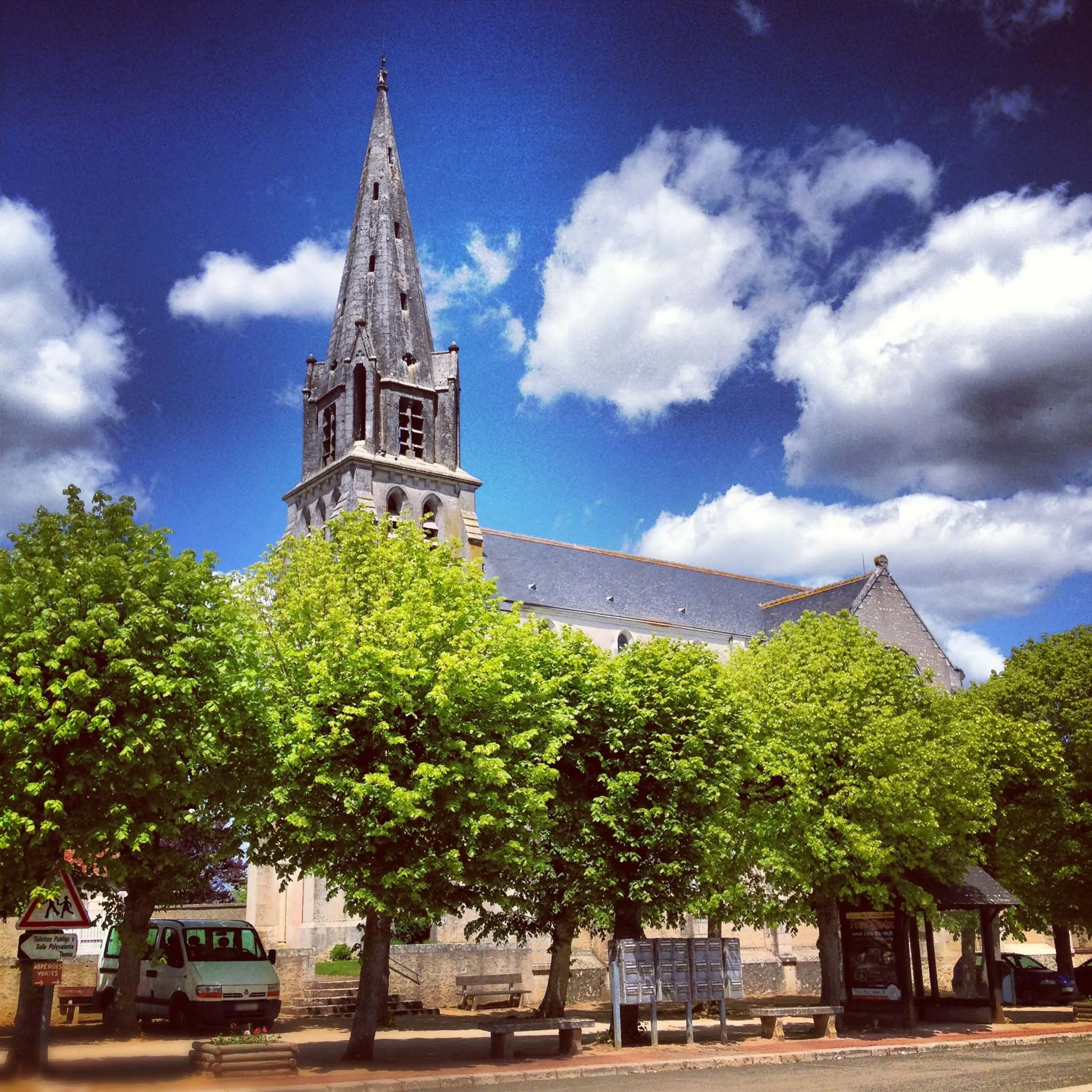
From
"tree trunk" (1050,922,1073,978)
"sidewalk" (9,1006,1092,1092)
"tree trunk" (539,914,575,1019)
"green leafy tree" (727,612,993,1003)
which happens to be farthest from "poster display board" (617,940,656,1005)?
"tree trunk" (1050,922,1073,978)

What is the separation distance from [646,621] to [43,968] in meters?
45.6

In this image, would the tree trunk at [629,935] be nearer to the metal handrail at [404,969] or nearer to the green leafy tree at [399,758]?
the green leafy tree at [399,758]

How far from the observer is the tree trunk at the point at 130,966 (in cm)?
2144

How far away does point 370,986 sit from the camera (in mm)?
19969

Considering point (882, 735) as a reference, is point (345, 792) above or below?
below

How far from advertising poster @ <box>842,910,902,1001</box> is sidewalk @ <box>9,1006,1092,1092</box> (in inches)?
35.5

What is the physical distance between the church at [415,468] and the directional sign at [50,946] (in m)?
37.5

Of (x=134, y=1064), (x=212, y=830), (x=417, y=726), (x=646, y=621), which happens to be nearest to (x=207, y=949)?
(x=212, y=830)

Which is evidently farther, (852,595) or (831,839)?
(852,595)

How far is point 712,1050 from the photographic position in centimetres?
2125

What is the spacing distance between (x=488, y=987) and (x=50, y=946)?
17.8 m

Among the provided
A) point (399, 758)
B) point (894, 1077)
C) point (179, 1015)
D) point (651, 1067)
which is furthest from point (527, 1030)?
point (179, 1015)

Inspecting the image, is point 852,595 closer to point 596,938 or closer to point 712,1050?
point 596,938

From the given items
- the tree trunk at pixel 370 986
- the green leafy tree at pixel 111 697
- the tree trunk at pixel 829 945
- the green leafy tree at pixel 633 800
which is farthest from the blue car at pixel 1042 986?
the green leafy tree at pixel 111 697
